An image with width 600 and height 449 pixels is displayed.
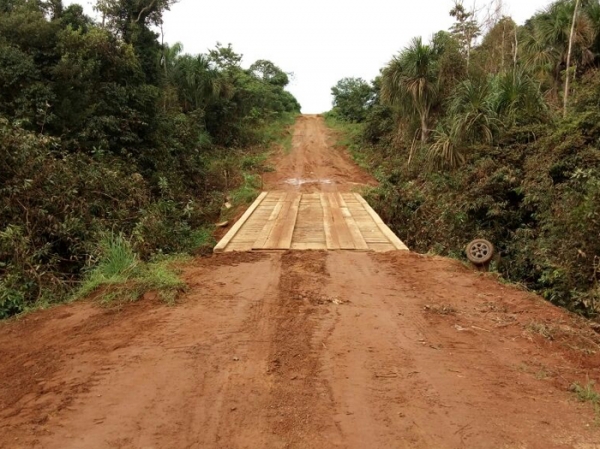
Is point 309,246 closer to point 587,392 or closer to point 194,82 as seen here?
point 587,392

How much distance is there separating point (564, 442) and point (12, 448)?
2.86 metres

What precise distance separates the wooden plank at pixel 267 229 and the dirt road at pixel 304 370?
6.14 feet

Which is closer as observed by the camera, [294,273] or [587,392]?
[587,392]

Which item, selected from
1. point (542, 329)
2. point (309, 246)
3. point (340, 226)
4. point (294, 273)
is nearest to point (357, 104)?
point (340, 226)

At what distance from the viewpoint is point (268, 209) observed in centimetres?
1061

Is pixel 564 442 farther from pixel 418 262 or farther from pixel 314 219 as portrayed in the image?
pixel 314 219

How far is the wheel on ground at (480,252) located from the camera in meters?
6.69

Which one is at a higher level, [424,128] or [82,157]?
[424,128]

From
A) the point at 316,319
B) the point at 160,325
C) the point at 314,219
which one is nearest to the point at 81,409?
the point at 160,325

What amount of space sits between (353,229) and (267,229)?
1543mm

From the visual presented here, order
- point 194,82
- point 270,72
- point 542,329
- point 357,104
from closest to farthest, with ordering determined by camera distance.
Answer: point 542,329 → point 194,82 → point 357,104 → point 270,72

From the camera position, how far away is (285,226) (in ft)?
28.2

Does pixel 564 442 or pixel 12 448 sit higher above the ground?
pixel 12 448

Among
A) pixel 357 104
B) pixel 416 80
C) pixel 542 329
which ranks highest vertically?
pixel 357 104
